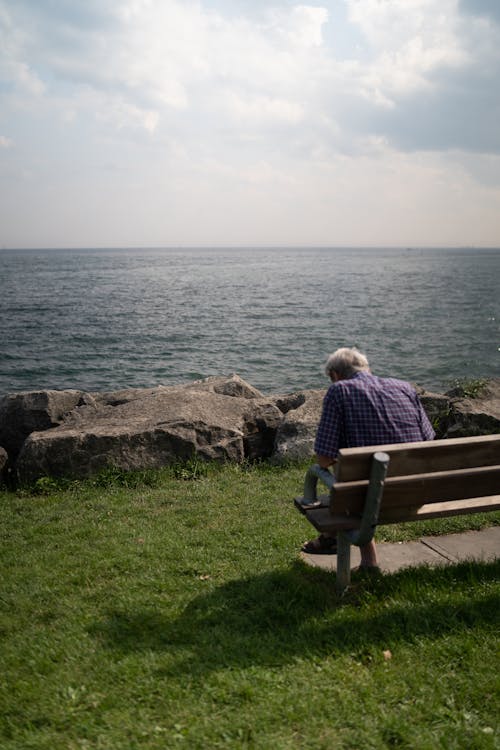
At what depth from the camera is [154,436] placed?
821 centimetres

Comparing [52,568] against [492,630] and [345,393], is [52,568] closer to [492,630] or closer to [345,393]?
[345,393]

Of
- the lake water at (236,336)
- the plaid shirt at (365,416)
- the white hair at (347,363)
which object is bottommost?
the lake water at (236,336)

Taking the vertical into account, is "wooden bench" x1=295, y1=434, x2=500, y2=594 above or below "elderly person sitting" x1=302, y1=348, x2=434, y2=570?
below

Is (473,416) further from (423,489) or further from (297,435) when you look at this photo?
(423,489)

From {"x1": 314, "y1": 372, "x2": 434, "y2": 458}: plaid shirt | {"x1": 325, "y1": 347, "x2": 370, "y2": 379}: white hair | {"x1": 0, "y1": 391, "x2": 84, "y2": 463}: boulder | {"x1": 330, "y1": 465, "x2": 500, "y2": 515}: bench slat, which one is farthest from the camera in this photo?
{"x1": 0, "y1": 391, "x2": 84, "y2": 463}: boulder

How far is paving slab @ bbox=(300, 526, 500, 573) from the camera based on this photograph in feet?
16.2

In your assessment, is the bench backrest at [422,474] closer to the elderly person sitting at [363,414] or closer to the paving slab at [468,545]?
the elderly person sitting at [363,414]

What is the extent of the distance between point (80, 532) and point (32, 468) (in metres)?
2.29

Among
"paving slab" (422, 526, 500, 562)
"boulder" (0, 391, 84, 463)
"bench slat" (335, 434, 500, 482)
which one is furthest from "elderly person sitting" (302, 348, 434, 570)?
"boulder" (0, 391, 84, 463)

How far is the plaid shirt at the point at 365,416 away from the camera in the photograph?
4223mm

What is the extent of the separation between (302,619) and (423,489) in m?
1.23

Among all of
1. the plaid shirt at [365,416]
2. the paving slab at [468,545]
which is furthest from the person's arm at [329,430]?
the paving slab at [468,545]

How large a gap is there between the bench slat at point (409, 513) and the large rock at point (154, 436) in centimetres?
422

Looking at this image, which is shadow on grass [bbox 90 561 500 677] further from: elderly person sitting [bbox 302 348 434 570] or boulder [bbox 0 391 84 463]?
boulder [bbox 0 391 84 463]
